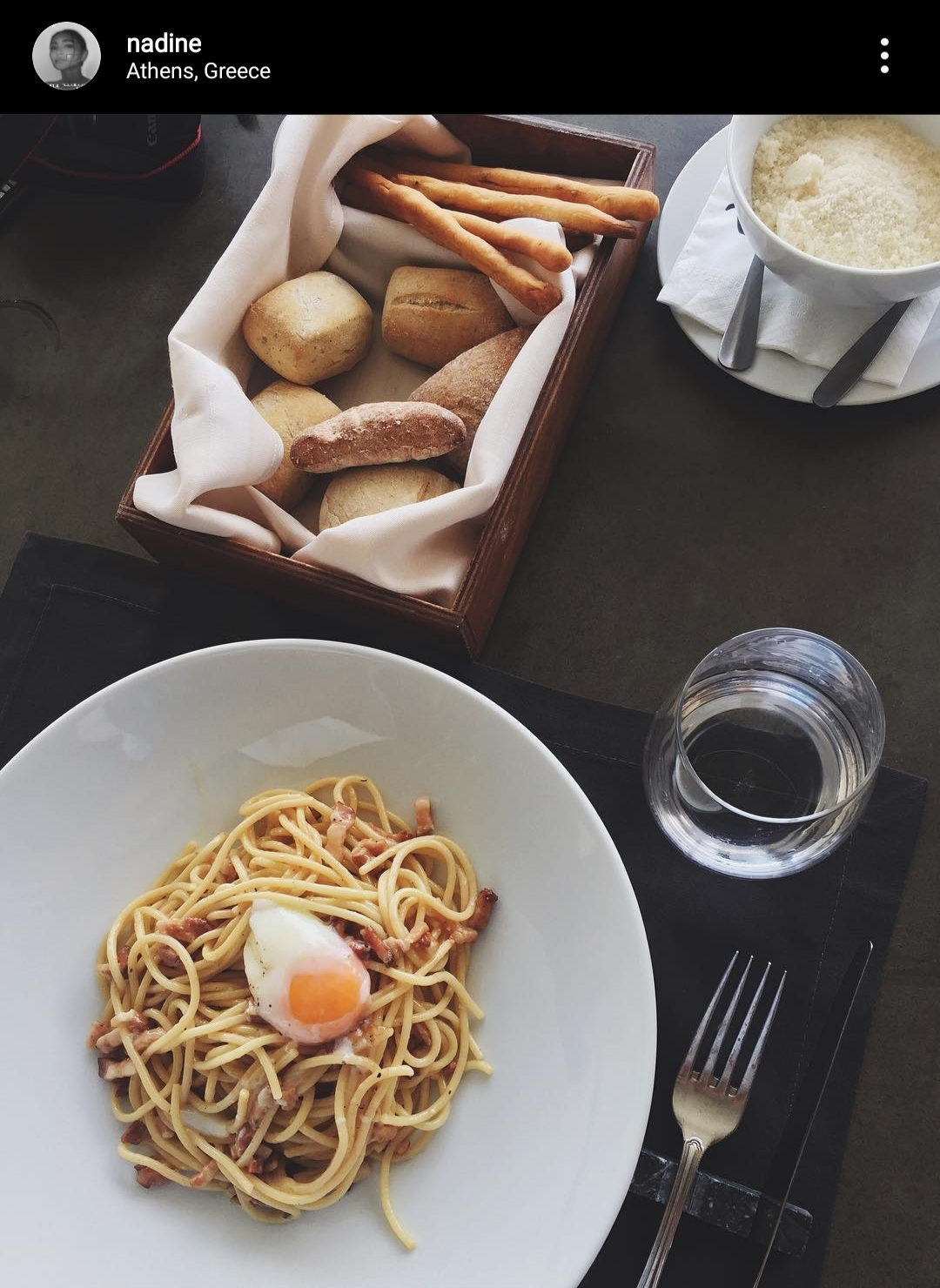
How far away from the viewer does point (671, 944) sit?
1.28m

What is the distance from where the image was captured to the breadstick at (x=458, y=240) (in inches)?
51.8

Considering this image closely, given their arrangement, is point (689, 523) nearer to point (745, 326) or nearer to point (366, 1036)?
point (745, 326)

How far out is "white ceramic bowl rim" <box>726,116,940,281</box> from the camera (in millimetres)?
1245

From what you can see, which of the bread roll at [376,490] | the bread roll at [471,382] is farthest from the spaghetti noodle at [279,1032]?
the bread roll at [471,382]

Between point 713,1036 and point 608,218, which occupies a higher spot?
point 608,218

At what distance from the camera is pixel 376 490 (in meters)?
1.30

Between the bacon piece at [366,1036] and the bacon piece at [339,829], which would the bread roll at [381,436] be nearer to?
the bacon piece at [339,829]

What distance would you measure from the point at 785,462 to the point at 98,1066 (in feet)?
3.44

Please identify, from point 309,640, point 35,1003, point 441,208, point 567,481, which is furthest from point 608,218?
point 35,1003

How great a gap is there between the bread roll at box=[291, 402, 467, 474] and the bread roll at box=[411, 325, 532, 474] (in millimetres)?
29

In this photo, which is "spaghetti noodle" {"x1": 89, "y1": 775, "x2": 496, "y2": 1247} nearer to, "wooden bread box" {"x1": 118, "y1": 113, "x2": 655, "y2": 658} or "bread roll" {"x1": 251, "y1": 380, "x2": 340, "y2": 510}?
"wooden bread box" {"x1": 118, "y1": 113, "x2": 655, "y2": 658}
